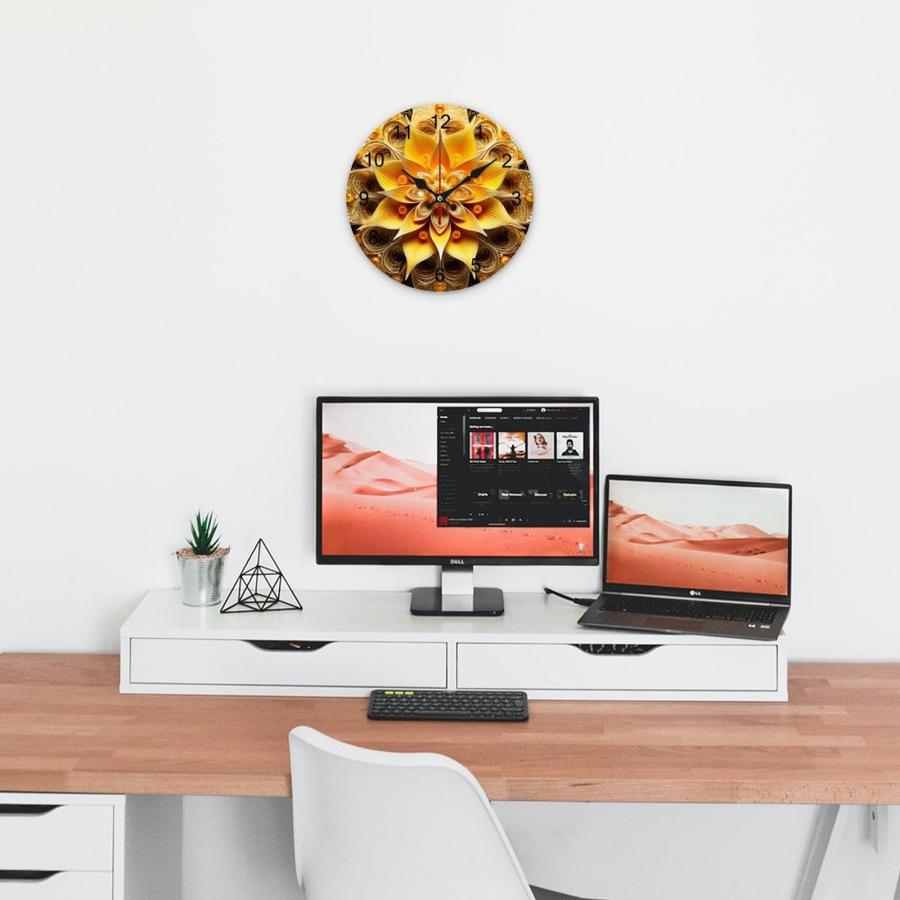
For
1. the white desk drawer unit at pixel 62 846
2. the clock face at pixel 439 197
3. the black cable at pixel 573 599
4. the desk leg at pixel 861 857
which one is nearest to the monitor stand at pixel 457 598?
the black cable at pixel 573 599

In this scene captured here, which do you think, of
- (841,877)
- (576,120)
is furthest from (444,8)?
(841,877)

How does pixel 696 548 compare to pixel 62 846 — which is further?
pixel 696 548

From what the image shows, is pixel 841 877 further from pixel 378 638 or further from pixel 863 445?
pixel 378 638

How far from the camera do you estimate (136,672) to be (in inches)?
79.4

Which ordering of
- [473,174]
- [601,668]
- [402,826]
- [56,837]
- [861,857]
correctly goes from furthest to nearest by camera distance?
[473,174] → [861,857] → [601,668] → [56,837] → [402,826]

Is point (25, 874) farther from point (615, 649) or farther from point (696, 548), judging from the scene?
point (696, 548)

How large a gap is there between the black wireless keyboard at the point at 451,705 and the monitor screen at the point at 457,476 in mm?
341

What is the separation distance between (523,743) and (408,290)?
1001 millimetres

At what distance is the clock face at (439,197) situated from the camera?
7.28 feet

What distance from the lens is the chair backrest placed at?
1436 mm

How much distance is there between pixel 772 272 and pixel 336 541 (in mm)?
1095

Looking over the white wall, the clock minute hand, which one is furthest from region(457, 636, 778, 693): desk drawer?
the clock minute hand

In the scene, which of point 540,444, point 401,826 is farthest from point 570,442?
point 401,826

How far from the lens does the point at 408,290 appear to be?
2264mm
